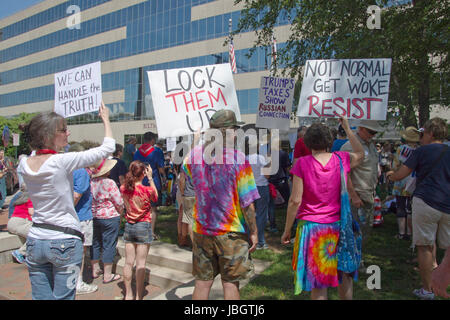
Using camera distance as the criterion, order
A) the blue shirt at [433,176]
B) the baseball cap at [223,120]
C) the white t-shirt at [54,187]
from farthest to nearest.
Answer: the blue shirt at [433,176]
the baseball cap at [223,120]
the white t-shirt at [54,187]

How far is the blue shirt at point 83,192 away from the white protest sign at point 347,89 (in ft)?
9.38

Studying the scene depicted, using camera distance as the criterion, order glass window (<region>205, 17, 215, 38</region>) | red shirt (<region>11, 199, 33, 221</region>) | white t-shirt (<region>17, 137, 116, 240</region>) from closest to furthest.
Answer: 1. white t-shirt (<region>17, 137, 116, 240</region>)
2. red shirt (<region>11, 199, 33, 221</region>)
3. glass window (<region>205, 17, 215, 38</region>)

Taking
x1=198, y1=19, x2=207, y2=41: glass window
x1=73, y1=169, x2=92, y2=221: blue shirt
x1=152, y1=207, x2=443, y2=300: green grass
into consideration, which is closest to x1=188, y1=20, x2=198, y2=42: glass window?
x1=198, y1=19, x2=207, y2=41: glass window

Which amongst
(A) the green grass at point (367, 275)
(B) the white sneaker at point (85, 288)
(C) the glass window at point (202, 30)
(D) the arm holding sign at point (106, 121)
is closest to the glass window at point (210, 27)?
(C) the glass window at point (202, 30)

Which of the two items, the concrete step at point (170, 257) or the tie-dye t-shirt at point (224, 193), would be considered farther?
the concrete step at point (170, 257)

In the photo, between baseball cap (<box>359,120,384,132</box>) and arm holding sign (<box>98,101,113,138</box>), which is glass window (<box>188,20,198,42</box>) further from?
arm holding sign (<box>98,101,113,138</box>)

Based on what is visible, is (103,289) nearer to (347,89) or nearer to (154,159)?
(154,159)

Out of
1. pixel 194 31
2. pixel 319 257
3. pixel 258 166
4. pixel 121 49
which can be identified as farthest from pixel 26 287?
pixel 121 49

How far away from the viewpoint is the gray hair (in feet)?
7.53

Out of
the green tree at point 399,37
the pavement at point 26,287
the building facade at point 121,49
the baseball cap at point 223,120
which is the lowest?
the pavement at point 26,287

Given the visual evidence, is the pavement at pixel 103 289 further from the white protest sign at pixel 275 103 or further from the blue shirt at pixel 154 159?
the white protest sign at pixel 275 103

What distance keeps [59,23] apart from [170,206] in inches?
1543

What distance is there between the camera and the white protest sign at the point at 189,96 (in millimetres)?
3809

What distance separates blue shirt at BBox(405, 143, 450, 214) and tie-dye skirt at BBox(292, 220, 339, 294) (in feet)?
4.88
